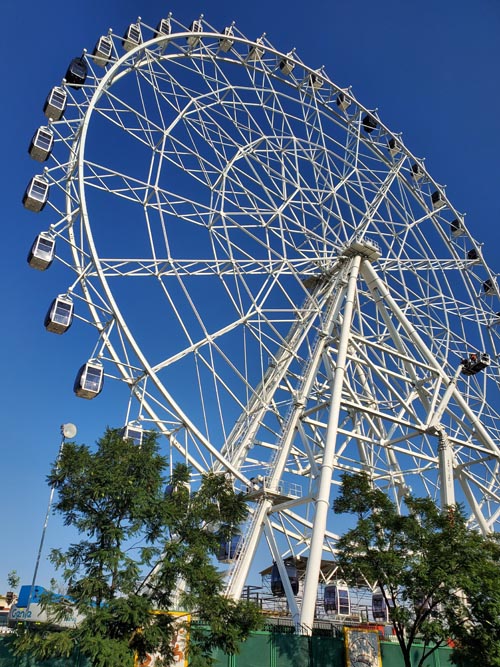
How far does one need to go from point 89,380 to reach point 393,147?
2248 centimetres

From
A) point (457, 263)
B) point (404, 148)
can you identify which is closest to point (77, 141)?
point (404, 148)

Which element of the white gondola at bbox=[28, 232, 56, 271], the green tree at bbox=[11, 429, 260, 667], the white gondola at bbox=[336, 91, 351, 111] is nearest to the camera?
the green tree at bbox=[11, 429, 260, 667]

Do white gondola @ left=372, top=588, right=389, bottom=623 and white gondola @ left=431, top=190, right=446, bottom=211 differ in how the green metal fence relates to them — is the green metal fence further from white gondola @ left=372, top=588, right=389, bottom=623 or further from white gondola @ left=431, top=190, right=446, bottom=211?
white gondola @ left=431, top=190, right=446, bottom=211

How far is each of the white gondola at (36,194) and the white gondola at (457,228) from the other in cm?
2326

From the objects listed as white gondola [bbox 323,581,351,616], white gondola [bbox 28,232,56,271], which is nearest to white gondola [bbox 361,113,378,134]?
white gondola [bbox 28,232,56,271]

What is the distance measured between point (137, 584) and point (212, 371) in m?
10.1

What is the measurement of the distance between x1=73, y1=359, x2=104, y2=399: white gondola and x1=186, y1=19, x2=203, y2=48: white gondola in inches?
610

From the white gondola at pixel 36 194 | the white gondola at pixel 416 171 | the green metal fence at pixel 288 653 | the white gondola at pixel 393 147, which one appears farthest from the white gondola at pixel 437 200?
the green metal fence at pixel 288 653

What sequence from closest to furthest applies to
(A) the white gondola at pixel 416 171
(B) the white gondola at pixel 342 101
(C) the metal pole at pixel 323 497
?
(C) the metal pole at pixel 323 497 < (B) the white gondola at pixel 342 101 < (A) the white gondola at pixel 416 171

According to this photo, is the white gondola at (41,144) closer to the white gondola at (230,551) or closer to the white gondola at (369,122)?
the white gondola at (230,551)

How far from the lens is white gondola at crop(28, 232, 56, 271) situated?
21047 mm

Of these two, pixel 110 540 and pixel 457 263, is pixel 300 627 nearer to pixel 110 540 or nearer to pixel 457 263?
pixel 110 540

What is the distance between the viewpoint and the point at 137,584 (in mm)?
12367

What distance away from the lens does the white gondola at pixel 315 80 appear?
31.0 meters
